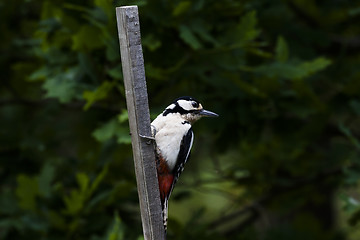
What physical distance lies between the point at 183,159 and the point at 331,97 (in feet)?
8.64

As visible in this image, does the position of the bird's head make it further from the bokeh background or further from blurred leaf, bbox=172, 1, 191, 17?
blurred leaf, bbox=172, 1, 191, 17

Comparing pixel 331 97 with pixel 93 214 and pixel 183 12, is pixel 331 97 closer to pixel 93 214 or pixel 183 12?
pixel 183 12

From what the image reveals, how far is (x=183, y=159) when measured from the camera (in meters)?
3.54

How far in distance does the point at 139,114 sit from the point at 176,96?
8.83 ft

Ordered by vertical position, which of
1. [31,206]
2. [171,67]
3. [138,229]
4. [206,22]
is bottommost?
[138,229]

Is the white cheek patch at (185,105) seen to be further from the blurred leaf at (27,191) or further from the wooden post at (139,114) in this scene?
the blurred leaf at (27,191)

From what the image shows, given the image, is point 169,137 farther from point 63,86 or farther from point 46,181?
point 46,181

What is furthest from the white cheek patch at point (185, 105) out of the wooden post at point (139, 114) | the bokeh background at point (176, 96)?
the wooden post at point (139, 114)

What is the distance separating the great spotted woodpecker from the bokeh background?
595 mm

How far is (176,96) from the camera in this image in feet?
17.4

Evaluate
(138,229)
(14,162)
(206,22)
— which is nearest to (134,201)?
(138,229)

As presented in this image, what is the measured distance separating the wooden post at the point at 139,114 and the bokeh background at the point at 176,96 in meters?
1.38

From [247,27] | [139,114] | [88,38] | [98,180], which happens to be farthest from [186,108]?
[98,180]

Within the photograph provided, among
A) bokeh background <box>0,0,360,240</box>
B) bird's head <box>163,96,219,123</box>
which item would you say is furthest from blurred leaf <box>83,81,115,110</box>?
bird's head <box>163,96,219,123</box>
